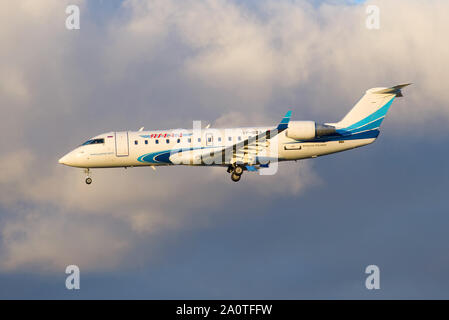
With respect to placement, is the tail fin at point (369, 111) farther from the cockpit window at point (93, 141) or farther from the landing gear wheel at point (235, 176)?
the cockpit window at point (93, 141)

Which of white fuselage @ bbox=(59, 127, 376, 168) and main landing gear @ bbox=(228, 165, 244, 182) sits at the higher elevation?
white fuselage @ bbox=(59, 127, 376, 168)

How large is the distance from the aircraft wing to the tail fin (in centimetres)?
530

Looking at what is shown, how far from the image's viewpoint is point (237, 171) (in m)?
55.3

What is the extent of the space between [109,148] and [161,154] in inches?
154

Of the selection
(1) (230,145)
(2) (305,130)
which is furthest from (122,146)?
(2) (305,130)

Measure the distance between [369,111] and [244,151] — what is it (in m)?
9.84

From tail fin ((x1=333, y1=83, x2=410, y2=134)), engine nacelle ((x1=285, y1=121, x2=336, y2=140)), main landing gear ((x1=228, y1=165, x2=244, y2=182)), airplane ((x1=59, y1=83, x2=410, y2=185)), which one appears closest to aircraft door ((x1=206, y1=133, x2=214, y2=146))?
airplane ((x1=59, y1=83, x2=410, y2=185))

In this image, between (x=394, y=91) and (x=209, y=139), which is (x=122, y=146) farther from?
(x=394, y=91)

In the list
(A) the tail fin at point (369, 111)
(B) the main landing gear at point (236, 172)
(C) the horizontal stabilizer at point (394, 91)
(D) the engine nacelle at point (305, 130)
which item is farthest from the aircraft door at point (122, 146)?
(C) the horizontal stabilizer at point (394, 91)

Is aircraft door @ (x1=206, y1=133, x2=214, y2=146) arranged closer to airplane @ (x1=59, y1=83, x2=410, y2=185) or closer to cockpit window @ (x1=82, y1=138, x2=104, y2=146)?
airplane @ (x1=59, y1=83, x2=410, y2=185)

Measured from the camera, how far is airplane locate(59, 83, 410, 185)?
54594 millimetres

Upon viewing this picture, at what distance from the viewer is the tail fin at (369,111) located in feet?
182

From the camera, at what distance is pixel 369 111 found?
184 feet
